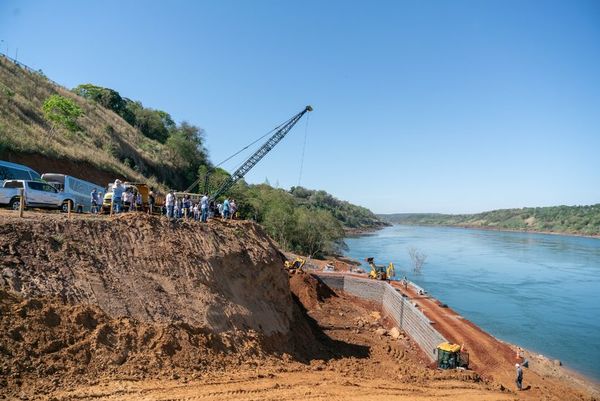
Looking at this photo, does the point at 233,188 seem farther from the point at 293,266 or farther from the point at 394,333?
the point at 394,333

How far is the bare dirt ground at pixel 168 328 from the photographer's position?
408 inches

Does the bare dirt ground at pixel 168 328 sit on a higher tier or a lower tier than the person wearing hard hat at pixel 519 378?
higher

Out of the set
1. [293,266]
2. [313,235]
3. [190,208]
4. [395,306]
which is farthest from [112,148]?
[395,306]

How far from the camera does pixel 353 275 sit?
122ft

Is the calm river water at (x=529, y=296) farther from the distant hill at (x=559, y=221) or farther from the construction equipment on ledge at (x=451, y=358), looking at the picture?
the distant hill at (x=559, y=221)

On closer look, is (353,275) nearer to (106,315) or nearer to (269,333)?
(269,333)

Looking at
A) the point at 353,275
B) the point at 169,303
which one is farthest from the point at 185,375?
the point at 353,275

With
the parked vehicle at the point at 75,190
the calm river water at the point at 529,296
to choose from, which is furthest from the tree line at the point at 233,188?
the parked vehicle at the point at 75,190

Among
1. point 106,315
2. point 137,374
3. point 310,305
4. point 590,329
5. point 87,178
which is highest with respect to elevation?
point 87,178

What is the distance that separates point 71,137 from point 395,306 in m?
34.4

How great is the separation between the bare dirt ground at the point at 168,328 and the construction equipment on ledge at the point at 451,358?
0.92 m

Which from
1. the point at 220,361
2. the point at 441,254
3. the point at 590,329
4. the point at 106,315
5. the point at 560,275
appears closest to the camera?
the point at 106,315

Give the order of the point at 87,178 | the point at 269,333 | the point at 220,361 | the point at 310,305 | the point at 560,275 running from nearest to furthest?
the point at 220,361
the point at 269,333
the point at 310,305
the point at 87,178
the point at 560,275

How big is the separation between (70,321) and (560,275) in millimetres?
61301
